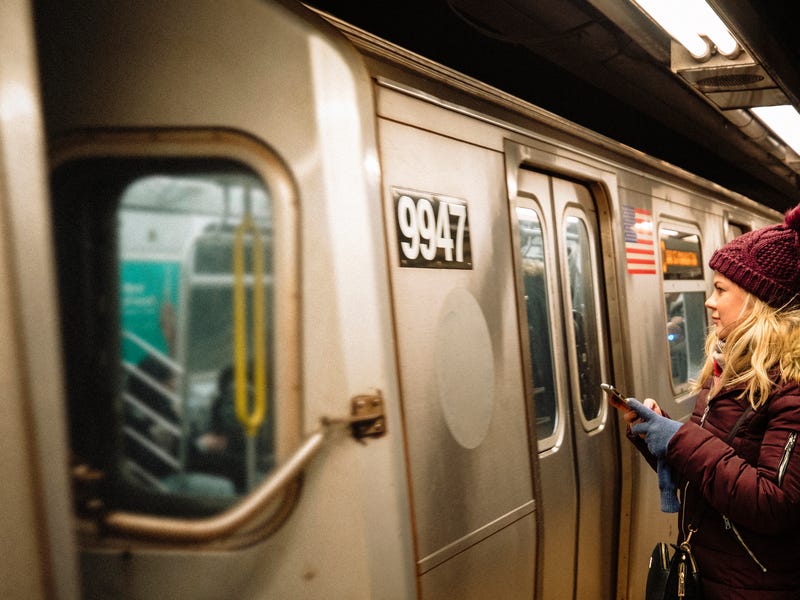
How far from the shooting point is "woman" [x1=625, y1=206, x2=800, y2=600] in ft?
5.34

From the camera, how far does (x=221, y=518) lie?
1.45 meters

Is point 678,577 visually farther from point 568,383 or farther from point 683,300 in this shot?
point 683,300

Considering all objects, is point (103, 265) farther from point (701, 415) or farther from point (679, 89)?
point (679, 89)

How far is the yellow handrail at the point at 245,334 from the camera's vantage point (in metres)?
1.51

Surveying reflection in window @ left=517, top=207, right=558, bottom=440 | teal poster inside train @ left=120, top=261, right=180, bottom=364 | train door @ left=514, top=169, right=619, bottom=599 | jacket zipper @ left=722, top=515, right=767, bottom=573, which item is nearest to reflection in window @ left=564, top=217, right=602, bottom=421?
train door @ left=514, top=169, right=619, bottom=599

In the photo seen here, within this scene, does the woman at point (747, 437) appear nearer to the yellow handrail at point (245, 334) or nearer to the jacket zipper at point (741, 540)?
the jacket zipper at point (741, 540)

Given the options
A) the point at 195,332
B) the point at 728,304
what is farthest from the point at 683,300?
the point at 195,332

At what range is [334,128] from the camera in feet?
5.40

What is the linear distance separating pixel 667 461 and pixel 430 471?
0.64 m

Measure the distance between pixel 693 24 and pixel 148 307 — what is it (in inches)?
102

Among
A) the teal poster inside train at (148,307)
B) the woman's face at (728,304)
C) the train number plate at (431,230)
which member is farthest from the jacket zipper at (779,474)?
the teal poster inside train at (148,307)

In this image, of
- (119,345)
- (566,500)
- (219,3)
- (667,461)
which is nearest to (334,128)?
(219,3)

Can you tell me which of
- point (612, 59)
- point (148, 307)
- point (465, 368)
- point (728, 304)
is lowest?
point (465, 368)

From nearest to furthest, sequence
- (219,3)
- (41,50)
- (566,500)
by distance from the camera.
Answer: (41,50), (219,3), (566,500)
